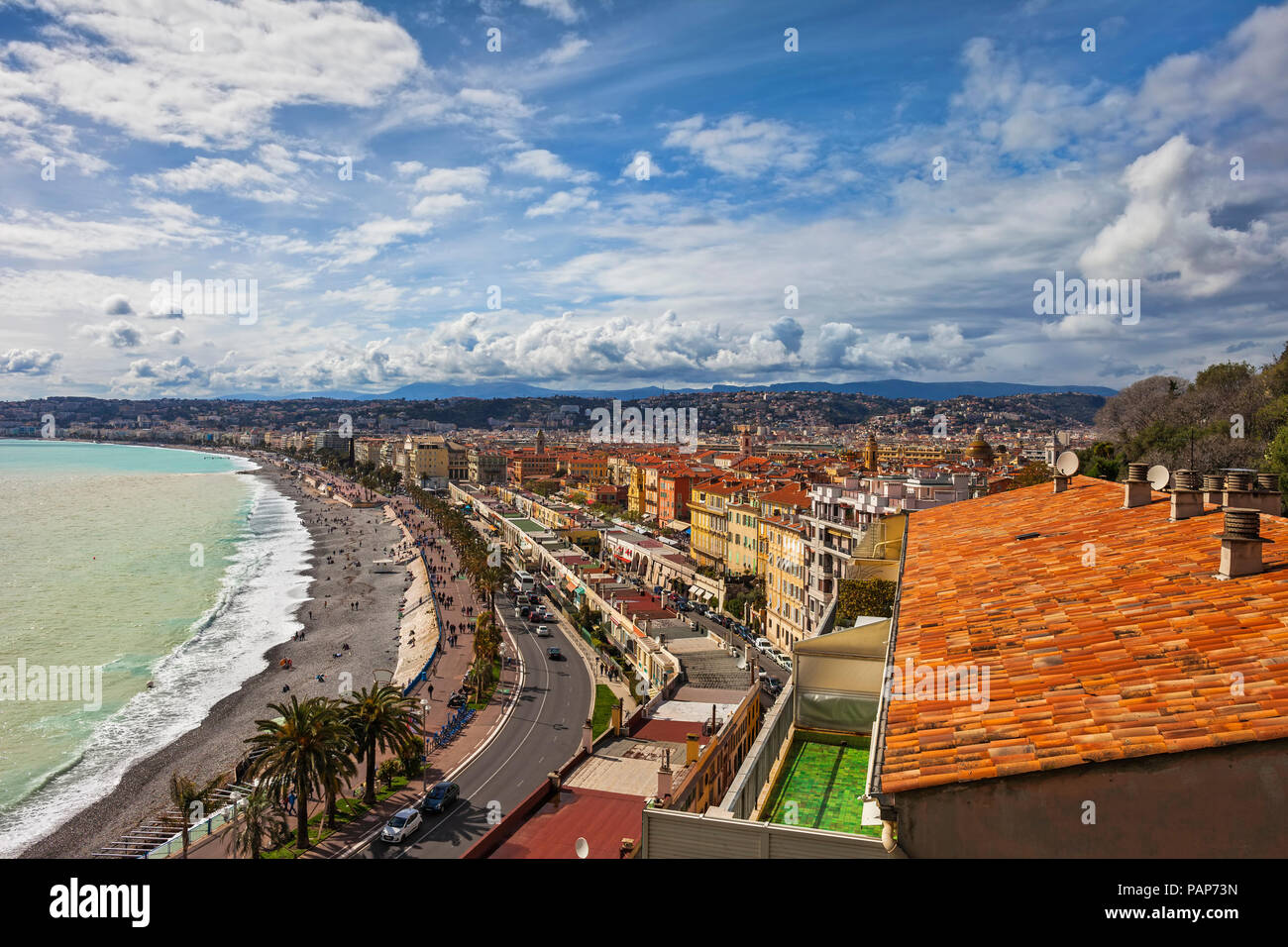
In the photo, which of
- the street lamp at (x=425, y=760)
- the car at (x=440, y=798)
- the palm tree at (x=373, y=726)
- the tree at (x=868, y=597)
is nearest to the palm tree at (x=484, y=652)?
the street lamp at (x=425, y=760)

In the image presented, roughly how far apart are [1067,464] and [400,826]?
1848cm

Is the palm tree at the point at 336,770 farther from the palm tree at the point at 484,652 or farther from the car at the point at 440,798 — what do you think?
the palm tree at the point at 484,652

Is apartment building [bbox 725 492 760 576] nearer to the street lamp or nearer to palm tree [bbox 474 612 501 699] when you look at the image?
palm tree [bbox 474 612 501 699]

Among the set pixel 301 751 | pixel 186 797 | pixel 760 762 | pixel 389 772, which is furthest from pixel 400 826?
pixel 760 762

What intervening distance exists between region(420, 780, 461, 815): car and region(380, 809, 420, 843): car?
2.61 ft

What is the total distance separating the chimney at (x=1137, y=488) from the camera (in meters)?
11.8

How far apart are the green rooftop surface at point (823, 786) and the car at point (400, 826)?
14.1 meters

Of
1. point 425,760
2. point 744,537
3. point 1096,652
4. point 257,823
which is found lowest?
point 425,760

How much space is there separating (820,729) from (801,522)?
2994 cm

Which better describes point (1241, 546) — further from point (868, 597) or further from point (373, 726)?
point (373, 726)

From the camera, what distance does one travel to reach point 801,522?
4081 cm

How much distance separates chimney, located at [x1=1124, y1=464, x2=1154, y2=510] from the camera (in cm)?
1180

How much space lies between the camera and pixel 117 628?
152ft
